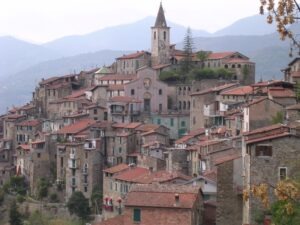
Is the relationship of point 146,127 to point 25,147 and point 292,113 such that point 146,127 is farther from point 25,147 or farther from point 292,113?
point 292,113

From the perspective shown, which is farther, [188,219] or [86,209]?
[86,209]

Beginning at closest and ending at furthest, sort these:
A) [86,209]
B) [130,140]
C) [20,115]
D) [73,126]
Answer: [86,209]
[130,140]
[73,126]
[20,115]

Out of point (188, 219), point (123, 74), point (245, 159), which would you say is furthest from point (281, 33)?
point (123, 74)

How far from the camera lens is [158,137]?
63.1 m

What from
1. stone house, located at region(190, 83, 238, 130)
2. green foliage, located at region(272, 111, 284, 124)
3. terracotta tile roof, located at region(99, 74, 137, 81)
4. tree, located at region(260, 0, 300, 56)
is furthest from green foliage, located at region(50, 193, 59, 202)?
tree, located at region(260, 0, 300, 56)

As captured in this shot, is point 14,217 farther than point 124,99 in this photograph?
No

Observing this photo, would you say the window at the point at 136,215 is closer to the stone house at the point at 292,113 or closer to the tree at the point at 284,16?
the stone house at the point at 292,113

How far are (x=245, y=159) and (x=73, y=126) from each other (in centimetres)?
4073

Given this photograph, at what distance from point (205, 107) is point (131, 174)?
12824 millimetres

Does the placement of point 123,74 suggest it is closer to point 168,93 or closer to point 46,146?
point 168,93

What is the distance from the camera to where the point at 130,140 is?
2496 inches

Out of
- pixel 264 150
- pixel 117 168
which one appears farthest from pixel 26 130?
pixel 264 150

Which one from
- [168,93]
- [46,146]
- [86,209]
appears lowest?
[86,209]

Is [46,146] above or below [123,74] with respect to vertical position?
below
